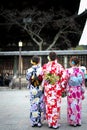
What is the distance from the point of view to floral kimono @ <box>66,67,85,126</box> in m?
7.67

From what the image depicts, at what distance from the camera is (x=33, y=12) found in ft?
82.7

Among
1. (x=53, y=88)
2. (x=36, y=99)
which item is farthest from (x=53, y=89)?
(x=36, y=99)

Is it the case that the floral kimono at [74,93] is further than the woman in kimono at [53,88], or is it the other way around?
the floral kimono at [74,93]

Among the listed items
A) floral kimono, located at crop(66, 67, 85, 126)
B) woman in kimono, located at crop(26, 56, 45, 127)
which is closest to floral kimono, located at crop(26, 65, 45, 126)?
woman in kimono, located at crop(26, 56, 45, 127)

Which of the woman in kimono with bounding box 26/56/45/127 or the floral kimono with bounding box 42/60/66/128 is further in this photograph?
the woman in kimono with bounding box 26/56/45/127

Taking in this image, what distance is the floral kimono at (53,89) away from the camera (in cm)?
744

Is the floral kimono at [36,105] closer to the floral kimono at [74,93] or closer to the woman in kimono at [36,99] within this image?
the woman in kimono at [36,99]

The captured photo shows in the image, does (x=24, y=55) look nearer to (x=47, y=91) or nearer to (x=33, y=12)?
(x=33, y=12)

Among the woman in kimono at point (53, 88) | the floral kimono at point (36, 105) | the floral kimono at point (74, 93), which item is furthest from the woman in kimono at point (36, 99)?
the floral kimono at point (74, 93)

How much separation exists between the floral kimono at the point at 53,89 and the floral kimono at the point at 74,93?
26cm

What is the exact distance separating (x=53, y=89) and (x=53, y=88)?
0.07 feet

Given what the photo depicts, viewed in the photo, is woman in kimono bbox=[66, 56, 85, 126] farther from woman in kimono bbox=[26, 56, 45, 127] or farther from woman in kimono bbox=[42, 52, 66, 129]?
woman in kimono bbox=[26, 56, 45, 127]

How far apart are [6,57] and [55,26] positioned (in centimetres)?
405

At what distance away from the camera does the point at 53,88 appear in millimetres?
7500
